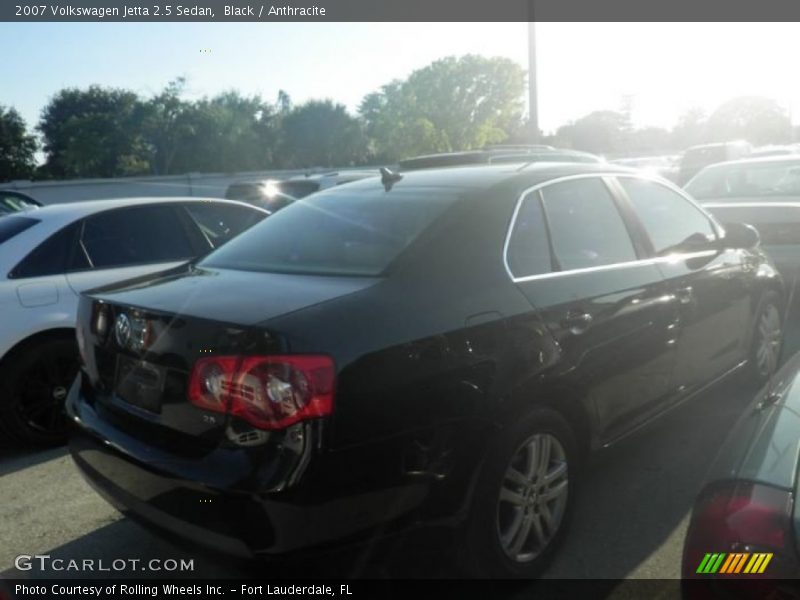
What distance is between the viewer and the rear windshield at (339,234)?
2.90 m

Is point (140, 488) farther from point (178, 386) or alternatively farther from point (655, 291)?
point (655, 291)

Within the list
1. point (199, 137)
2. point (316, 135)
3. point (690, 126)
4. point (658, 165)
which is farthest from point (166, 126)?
point (690, 126)

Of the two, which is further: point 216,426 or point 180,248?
point 180,248

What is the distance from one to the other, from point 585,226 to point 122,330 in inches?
84.5

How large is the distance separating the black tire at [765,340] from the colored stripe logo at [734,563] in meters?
3.23

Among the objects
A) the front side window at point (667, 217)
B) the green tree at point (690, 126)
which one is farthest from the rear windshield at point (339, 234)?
the green tree at point (690, 126)

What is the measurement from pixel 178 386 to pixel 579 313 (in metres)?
1.66

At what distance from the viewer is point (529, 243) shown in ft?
10.2

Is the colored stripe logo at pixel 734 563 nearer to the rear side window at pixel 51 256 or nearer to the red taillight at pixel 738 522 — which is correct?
the red taillight at pixel 738 522

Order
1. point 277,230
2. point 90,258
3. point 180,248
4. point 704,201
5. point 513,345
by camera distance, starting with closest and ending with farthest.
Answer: point 513,345
point 277,230
point 90,258
point 180,248
point 704,201

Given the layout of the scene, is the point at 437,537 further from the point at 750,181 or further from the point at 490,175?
the point at 750,181

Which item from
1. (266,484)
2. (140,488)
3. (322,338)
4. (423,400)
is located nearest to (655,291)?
(423,400)

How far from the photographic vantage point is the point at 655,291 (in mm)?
3572

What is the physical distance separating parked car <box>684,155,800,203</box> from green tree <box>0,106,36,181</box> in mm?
47307
